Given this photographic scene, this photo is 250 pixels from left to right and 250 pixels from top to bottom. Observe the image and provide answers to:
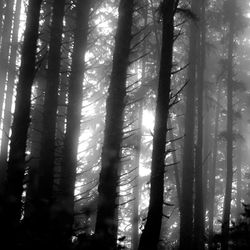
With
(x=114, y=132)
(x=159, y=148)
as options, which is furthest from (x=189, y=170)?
(x=114, y=132)

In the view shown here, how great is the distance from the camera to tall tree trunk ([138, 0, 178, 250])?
8.55 metres

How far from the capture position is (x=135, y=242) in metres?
21.4

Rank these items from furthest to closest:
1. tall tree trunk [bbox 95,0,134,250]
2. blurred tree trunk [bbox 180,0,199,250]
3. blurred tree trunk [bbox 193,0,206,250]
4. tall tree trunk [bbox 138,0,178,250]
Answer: blurred tree trunk [bbox 193,0,206,250], blurred tree trunk [bbox 180,0,199,250], tall tree trunk [bbox 95,0,134,250], tall tree trunk [bbox 138,0,178,250]

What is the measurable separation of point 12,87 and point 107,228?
11663mm

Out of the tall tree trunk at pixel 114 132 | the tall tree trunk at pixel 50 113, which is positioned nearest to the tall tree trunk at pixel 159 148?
the tall tree trunk at pixel 114 132

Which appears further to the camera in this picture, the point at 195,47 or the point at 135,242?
the point at 135,242

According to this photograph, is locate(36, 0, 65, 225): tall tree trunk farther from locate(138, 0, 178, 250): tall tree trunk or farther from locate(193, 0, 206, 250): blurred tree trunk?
locate(193, 0, 206, 250): blurred tree trunk

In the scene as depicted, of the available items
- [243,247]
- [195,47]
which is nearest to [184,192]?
[243,247]

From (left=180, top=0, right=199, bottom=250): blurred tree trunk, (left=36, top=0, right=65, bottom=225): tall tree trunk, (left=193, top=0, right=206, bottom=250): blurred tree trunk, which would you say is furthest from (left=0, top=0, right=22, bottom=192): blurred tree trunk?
(left=193, top=0, right=206, bottom=250): blurred tree trunk

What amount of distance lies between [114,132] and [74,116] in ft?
7.39

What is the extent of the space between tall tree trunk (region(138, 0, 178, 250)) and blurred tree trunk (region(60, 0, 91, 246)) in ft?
8.25

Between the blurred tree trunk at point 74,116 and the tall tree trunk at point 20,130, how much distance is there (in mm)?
2470

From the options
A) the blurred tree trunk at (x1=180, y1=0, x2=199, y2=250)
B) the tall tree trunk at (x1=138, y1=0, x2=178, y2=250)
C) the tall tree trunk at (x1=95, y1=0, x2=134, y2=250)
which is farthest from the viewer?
the blurred tree trunk at (x1=180, y1=0, x2=199, y2=250)

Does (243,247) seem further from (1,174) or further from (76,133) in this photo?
(1,174)
